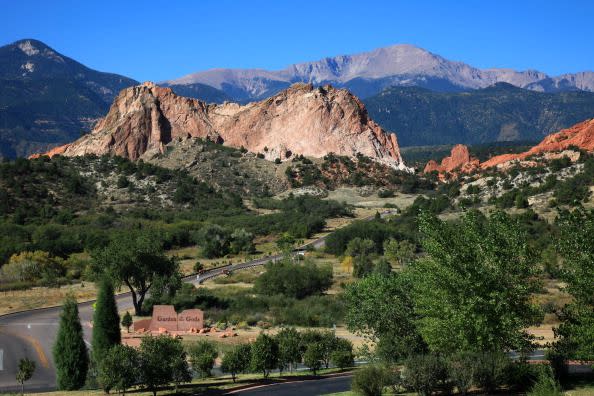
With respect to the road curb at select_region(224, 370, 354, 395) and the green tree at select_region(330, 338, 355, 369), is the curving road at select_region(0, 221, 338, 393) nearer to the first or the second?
the road curb at select_region(224, 370, 354, 395)

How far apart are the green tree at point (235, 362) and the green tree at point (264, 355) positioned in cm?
53

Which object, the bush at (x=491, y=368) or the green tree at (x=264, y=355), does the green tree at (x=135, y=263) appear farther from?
the bush at (x=491, y=368)

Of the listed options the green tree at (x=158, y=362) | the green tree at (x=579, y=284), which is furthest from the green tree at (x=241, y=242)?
the green tree at (x=579, y=284)

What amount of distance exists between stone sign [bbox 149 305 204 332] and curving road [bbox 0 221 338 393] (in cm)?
360

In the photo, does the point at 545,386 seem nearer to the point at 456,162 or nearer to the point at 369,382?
the point at 369,382

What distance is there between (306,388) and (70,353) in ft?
27.5

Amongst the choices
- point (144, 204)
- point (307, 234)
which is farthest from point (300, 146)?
point (307, 234)

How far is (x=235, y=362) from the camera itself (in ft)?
93.2

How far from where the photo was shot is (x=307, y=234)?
8862cm

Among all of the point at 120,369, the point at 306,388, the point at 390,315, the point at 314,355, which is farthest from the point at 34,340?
the point at 390,315

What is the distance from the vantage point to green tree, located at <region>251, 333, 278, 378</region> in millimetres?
28188

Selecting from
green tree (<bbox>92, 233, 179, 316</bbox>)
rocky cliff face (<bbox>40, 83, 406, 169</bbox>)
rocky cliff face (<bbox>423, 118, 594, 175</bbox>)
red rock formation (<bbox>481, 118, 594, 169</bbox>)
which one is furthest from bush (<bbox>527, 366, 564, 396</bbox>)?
rocky cliff face (<bbox>40, 83, 406, 169</bbox>)

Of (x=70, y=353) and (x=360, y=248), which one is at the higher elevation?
(x=70, y=353)

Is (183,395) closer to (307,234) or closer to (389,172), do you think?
(307,234)
